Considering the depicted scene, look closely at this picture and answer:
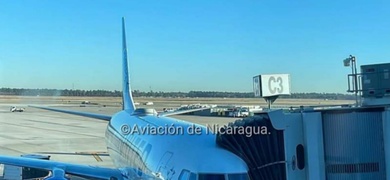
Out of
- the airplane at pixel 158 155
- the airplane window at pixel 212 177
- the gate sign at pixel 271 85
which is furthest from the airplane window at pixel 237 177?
the gate sign at pixel 271 85

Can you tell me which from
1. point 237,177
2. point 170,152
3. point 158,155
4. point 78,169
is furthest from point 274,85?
point 78,169

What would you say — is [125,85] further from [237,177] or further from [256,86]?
[237,177]

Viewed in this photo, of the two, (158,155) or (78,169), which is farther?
(78,169)

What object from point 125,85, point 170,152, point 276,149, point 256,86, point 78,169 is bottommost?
point 78,169

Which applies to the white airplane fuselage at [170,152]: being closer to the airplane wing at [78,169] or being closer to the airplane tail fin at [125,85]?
the airplane wing at [78,169]

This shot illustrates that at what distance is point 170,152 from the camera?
12242mm

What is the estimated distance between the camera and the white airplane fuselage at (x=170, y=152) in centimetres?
998

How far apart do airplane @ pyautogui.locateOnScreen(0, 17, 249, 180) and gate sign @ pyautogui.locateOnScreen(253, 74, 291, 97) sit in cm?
175

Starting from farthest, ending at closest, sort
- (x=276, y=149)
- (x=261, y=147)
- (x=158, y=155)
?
1. (x=158, y=155)
2. (x=261, y=147)
3. (x=276, y=149)

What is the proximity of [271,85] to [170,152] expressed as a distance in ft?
10.5

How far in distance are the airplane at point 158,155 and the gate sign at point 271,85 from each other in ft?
5.74

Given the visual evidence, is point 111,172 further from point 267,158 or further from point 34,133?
point 34,133

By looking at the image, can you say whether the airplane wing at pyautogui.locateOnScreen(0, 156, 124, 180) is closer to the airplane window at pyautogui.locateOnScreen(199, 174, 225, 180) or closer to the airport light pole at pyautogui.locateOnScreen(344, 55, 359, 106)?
the airplane window at pyautogui.locateOnScreen(199, 174, 225, 180)

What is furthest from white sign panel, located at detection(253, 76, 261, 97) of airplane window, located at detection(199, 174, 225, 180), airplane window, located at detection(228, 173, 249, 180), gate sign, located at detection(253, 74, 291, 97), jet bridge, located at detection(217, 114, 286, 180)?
airplane window, located at detection(199, 174, 225, 180)
